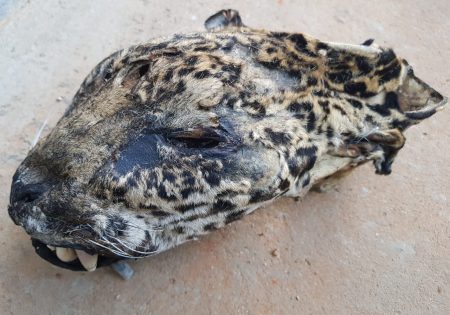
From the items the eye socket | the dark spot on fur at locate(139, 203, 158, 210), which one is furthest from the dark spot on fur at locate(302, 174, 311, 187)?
the dark spot on fur at locate(139, 203, 158, 210)

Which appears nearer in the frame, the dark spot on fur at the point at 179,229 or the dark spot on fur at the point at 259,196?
the dark spot on fur at the point at 259,196

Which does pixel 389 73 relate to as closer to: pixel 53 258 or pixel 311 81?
pixel 311 81

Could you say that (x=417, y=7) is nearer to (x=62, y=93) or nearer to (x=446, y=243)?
(x=446, y=243)

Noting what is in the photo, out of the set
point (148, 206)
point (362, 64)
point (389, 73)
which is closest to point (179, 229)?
point (148, 206)

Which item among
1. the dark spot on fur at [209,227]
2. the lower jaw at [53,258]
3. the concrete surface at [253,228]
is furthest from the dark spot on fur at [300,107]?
the lower jaw at [53,258]

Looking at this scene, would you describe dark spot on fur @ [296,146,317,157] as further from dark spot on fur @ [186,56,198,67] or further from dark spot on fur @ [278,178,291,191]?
dark spot on fur @ [186,56,198,67]

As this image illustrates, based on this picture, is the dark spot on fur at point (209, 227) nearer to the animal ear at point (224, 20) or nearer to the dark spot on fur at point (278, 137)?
the dark spot on fur at point (278, 137)

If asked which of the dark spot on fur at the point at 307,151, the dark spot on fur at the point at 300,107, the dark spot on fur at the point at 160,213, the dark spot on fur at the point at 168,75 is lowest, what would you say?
the dark spot on fur at the point at 160,213
